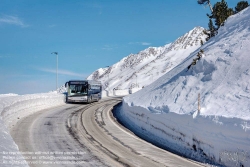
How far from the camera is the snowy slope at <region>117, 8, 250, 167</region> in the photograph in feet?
28.7

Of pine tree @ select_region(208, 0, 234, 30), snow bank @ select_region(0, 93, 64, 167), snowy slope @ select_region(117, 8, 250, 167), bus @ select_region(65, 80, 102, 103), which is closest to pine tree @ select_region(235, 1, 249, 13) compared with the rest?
pine tree @ select_region(208, 0, 234, 30)

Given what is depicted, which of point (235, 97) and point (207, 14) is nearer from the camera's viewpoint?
point (235, 97)

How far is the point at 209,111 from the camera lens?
454 inches

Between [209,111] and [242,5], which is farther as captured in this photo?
[242,5]

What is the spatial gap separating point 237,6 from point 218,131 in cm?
3378

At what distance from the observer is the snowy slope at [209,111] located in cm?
875

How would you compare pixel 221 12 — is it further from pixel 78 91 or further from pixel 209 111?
pixel 209 111

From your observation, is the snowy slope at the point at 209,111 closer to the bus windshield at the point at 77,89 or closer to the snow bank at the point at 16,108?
the snow bank at the point at 16,108

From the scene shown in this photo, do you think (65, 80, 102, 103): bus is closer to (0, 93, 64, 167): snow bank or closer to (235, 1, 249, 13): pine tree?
(0, 93, 64, 167): snow bank

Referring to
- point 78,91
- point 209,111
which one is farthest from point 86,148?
point 78,91

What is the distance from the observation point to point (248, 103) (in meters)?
11.3

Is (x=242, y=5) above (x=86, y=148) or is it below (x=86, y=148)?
above

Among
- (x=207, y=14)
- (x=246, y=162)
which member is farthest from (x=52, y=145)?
(x=207, y=14)

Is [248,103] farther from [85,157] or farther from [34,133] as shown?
[34,133]
